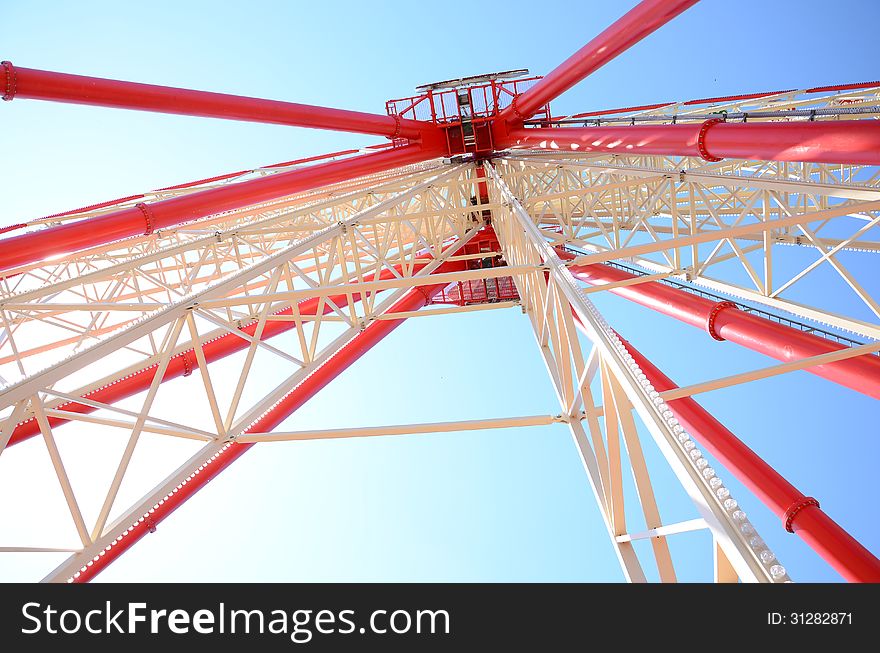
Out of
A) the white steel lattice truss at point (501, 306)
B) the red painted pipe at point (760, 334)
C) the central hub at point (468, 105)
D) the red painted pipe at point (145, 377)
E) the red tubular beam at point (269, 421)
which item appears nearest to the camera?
the white steel lattice truss at point (501, 306)

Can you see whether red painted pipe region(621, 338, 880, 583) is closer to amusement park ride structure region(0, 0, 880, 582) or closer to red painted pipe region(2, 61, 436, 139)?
amusement park ride structure region(0, 0, 880, 582)

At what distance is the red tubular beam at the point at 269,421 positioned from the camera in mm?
8695

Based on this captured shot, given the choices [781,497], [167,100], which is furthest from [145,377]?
[781,497]

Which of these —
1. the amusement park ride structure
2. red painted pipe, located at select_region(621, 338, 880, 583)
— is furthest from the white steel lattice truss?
red painted pipe, located at select_region(621, 338, 880, 583)

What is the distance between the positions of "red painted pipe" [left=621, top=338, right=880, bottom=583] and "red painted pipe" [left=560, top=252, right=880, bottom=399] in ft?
5.59

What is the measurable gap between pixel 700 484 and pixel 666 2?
23.6 feet

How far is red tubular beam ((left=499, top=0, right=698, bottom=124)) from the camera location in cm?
777

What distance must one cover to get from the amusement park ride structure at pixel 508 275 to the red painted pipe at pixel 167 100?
0.03 meters

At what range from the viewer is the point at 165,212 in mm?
10172

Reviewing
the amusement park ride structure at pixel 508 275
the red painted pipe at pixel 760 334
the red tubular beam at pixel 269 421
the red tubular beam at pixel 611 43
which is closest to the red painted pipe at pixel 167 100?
the amusement park ride structure at pixel 508 275

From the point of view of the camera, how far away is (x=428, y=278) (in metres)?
7.57

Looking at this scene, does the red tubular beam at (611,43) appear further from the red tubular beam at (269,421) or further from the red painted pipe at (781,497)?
the red tubular beam at (269,421)
